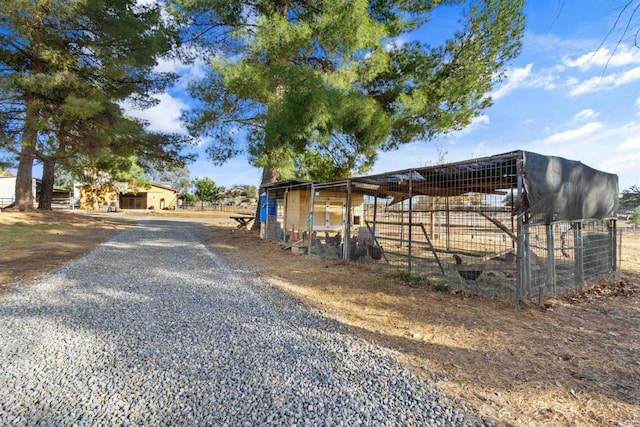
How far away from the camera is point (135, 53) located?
1393cm

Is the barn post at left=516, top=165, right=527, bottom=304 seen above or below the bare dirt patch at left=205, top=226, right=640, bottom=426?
above

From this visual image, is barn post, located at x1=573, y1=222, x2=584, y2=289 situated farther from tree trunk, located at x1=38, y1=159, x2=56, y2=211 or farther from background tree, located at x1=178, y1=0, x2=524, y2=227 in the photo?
tree trunk, located at x1=38, y1=159, x2=56, y2=211

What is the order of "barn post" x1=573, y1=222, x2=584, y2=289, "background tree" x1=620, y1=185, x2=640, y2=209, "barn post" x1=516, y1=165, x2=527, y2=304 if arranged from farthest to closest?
1. "background tree" x1=620, y1=185, x2=640, y2=209
2. "barn post" x1=573, y1=222, x2=584, y2=289
3. "barn post" x1=516, y1=165, x2=527, y2=304

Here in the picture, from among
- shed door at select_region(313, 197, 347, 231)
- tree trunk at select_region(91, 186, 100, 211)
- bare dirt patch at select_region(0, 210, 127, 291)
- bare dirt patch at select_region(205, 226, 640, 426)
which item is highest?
tree trunk at select_region(91, 186, 100, 211)

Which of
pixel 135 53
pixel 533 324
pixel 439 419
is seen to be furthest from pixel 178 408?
pixel 135 53

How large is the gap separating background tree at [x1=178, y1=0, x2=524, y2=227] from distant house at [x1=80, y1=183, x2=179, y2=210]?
A: 29.4 metres

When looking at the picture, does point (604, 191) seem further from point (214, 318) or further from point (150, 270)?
point (150, 270)

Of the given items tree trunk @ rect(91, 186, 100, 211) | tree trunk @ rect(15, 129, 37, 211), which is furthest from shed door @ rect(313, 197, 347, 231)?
tree trunk @ rect(91, 186, 100, 211)

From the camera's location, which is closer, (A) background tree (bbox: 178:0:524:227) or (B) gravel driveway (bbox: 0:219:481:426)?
(B) gravel driveway (bbox: 0:219:481:426)

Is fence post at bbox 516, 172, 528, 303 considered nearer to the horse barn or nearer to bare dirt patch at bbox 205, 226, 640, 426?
the horse barn

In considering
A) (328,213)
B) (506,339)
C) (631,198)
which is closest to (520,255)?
(506,339)

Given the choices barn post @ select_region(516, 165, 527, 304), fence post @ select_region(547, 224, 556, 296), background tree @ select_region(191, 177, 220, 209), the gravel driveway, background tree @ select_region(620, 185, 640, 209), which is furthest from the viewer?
background tree @ select_region(191, 177, 220, 209)

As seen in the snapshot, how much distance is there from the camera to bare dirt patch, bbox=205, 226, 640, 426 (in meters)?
2.18

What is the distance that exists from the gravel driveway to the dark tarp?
3.21m
